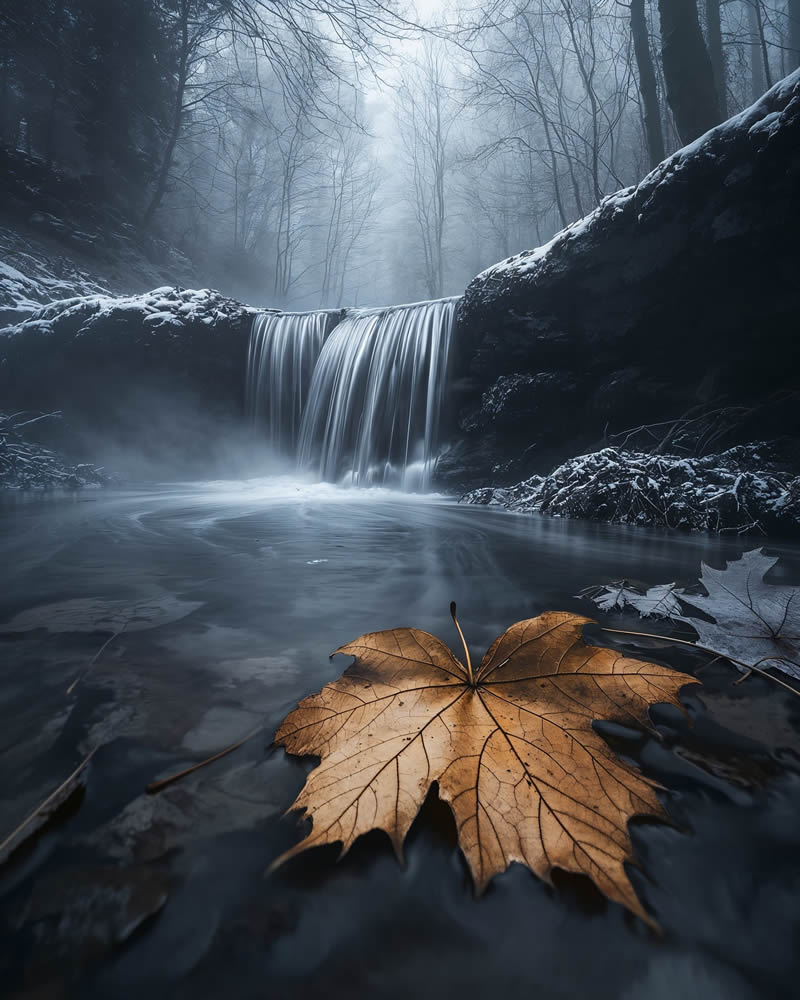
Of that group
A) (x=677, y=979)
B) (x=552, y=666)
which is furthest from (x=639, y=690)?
(x=677, y=979)

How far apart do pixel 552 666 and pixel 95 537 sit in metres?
2.76

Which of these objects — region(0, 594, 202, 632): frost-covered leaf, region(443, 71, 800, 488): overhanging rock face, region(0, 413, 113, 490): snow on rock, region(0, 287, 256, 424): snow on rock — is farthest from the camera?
region(0, 287, 256, 424): snow on rock

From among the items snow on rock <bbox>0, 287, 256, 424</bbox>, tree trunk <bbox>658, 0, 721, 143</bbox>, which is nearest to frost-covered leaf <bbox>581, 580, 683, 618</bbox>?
tree trunk <bbox>658, 0, 721, 143</bbox>

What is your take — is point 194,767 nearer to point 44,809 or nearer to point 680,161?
point 44,809

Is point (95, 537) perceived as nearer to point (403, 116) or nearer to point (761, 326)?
point (761, 326)

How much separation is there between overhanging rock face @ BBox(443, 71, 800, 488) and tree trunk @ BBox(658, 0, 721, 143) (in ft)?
6.92

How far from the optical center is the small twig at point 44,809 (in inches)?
17.0

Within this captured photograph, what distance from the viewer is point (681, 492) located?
11.5 ft

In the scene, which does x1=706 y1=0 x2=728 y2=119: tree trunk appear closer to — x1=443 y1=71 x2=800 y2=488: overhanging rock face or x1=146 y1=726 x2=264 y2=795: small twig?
x1=443 y1=71 x2=800 y2=488: overhanging rock face

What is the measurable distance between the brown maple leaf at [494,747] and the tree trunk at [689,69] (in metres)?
8.03

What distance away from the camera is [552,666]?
2.25 ft

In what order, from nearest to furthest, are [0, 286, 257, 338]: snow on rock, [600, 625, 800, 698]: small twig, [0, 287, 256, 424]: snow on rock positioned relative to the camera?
[600, 625, 800, 698]: small twig → [0, 286, 257, 338]: snow on rock → [0, 287, 256, 424]: snow on rock

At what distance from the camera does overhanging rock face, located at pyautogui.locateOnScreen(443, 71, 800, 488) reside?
167 inches

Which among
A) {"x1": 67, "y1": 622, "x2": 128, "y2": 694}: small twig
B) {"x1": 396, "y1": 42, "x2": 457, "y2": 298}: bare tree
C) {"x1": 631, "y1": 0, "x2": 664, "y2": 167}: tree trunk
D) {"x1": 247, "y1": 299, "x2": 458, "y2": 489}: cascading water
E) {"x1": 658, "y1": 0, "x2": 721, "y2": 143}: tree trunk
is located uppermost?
{"x1": 396, "y1": 42, "x2": 457, "y2": 298}: bare tree
